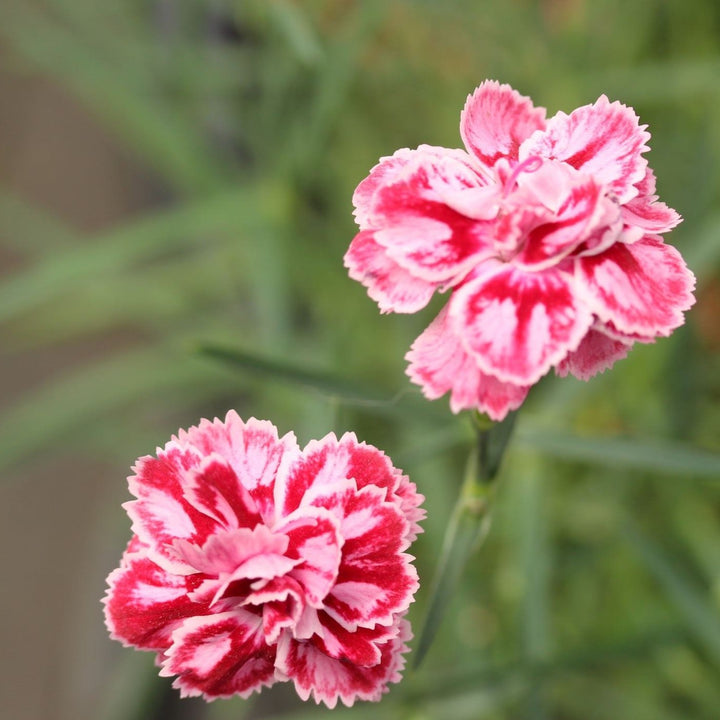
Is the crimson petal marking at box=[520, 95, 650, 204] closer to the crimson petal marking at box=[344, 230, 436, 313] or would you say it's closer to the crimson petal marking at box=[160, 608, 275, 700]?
the crimson petal marking at box=[344, 230, 436, 313]

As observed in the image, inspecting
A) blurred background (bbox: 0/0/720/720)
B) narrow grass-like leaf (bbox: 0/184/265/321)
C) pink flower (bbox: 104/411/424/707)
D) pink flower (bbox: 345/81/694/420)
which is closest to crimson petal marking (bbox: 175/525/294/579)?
pink flower (bbox: 104/411/424/707)

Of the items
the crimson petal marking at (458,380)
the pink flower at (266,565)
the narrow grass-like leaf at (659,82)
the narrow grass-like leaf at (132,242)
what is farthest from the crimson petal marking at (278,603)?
the narrow grass-like leaf at (659,82)

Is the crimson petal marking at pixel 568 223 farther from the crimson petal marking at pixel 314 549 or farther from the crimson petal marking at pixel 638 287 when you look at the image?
the crimson petal marking at pixel 314 549

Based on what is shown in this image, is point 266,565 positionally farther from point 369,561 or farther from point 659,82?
point 659,82

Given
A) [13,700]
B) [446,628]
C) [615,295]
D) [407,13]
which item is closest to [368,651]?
[615,295]

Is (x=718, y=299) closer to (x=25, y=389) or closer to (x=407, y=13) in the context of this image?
(x=407, y=13)

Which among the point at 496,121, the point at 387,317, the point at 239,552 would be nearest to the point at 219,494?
the point at 239,552
